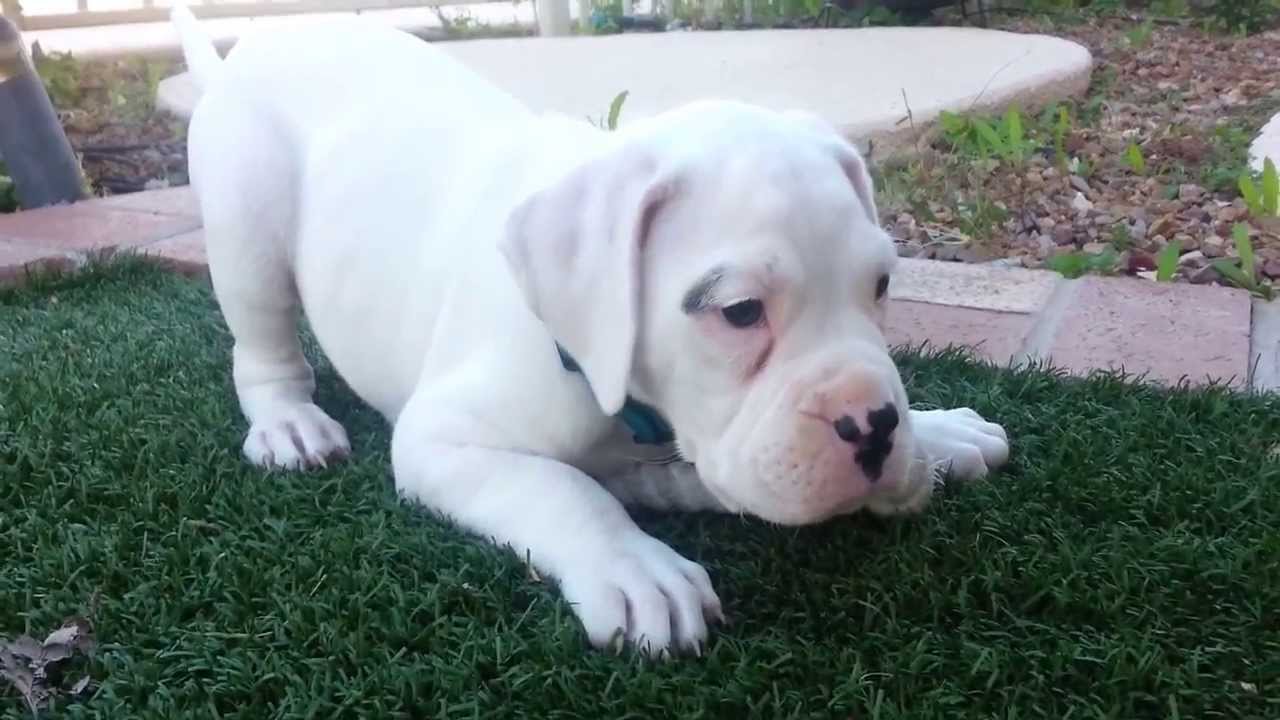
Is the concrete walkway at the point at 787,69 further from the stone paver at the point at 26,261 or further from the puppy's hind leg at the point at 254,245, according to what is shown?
the puppy's hind leg at the point at 254,245

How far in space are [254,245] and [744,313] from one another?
130 cm

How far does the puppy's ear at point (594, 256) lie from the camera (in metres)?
1.69

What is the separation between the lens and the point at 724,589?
71.1 inches

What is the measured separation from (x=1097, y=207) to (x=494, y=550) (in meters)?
2.95

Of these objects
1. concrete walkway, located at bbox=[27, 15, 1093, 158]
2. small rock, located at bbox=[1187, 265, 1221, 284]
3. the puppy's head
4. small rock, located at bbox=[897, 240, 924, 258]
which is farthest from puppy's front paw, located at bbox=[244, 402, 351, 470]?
concrete walkway, located at bbox=[27, 15, 1093, 158]

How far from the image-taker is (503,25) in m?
8.52

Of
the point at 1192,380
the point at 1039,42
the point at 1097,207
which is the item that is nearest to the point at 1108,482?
the point at 1192,380

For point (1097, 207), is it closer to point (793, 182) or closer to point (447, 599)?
point (793, 182)

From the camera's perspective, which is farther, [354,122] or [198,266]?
[198,266]

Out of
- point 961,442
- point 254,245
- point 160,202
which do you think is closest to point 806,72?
point 160,202

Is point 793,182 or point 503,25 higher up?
point 793,182

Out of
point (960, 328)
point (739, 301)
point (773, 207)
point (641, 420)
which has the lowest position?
point (960, 328)

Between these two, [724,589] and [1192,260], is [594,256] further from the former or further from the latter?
Result: [1192,260]

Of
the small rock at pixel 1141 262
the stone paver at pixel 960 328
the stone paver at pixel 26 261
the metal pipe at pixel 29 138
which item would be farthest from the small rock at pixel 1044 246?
the metal pipe at pixel 29 138
